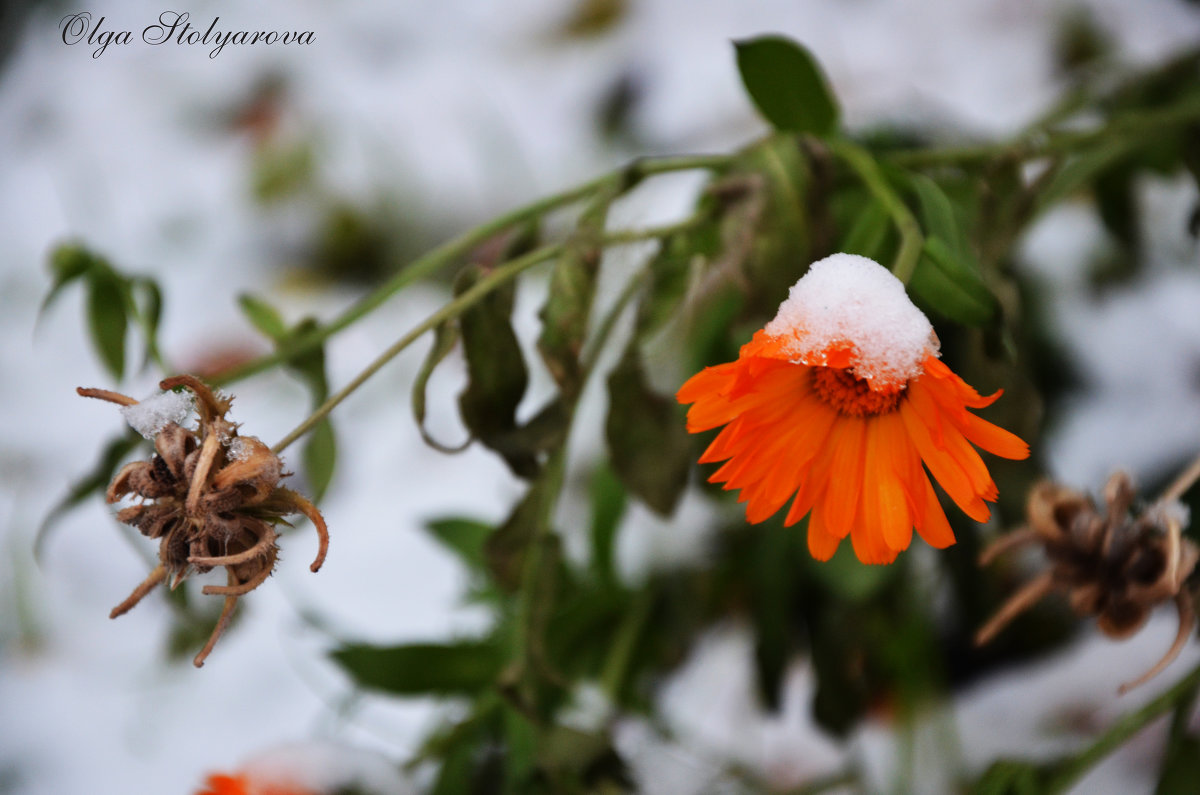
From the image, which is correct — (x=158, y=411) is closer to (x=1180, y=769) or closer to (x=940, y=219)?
(x=940, y=219)

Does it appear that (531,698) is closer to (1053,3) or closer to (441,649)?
(441,649)

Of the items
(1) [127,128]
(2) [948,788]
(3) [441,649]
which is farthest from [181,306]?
(2) [948,788]

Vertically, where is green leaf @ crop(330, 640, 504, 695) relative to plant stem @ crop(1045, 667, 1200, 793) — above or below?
below

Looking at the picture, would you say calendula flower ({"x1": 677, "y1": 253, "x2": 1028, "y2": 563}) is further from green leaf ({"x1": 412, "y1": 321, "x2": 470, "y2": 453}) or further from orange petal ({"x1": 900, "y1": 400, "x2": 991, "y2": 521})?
green leaf ({"x1": 412, "y1": 321, "x2": 470, "y2": 453})

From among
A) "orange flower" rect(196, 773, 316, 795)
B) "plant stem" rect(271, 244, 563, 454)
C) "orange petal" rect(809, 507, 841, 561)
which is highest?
"plant stem" rect(271, 244, 563, 454)

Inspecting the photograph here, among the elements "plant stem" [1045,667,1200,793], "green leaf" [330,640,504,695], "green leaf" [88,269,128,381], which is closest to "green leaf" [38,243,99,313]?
"green leaf" [88,269,128,381]

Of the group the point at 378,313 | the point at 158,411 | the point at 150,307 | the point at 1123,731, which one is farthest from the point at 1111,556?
the point at 378,313
